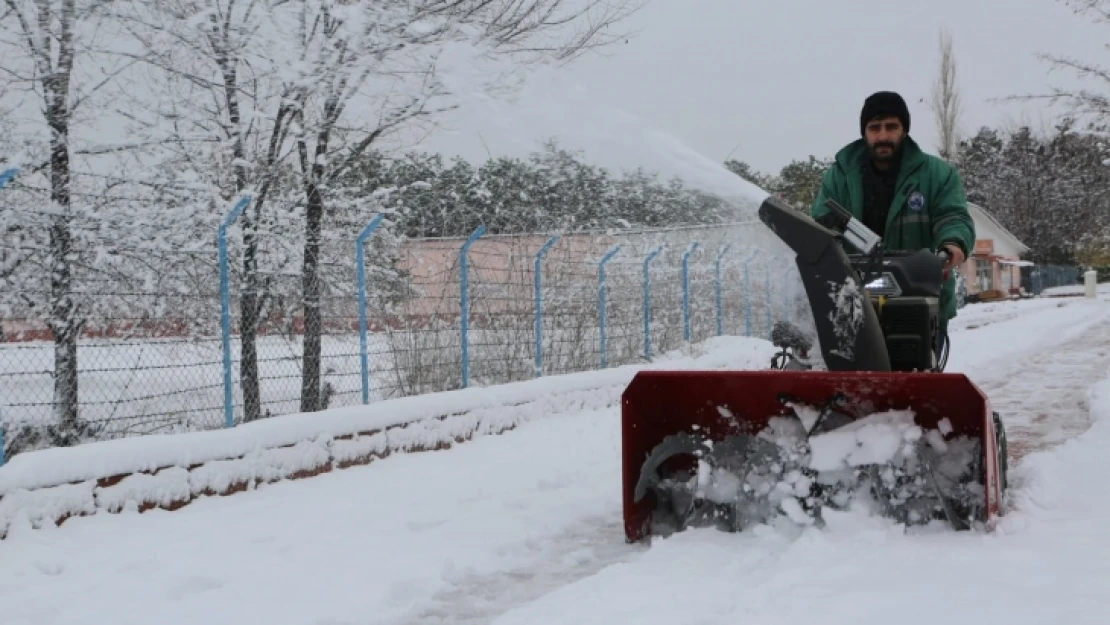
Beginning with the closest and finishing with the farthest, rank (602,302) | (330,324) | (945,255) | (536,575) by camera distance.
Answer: (536,575) → (945,255) → (330,324) → (602,302)

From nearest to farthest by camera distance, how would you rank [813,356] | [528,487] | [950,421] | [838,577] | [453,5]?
[838,577], [950,421], [813,356], [528,487], [453,5]

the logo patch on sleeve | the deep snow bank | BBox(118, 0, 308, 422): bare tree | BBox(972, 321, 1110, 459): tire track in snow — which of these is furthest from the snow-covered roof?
the logo patch on sleeve

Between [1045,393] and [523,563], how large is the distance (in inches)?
299

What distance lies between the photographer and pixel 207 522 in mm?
5375

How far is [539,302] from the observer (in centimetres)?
1080

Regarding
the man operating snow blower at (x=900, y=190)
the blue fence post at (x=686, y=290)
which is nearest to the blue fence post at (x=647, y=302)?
the blue fence post at (x=686, y=290)

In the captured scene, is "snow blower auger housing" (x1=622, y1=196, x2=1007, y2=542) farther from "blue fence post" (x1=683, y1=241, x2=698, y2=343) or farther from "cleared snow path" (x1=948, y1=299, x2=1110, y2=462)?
"blue fence post" (x1=683, y1=241, x2=698, y2=343)

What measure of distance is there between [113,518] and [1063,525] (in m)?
4.66

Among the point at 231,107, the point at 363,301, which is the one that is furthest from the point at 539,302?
the point at 231,107

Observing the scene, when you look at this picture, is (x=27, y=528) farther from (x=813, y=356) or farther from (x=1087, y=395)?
(x=1087, y=395)

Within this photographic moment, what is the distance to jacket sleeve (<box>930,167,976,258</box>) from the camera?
498cm

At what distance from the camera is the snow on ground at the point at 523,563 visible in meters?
3.56

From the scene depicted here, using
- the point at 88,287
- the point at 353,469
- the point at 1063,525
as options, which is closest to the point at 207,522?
the point at 353,469

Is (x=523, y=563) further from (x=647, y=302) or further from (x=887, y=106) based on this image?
(x=647, y=302)
